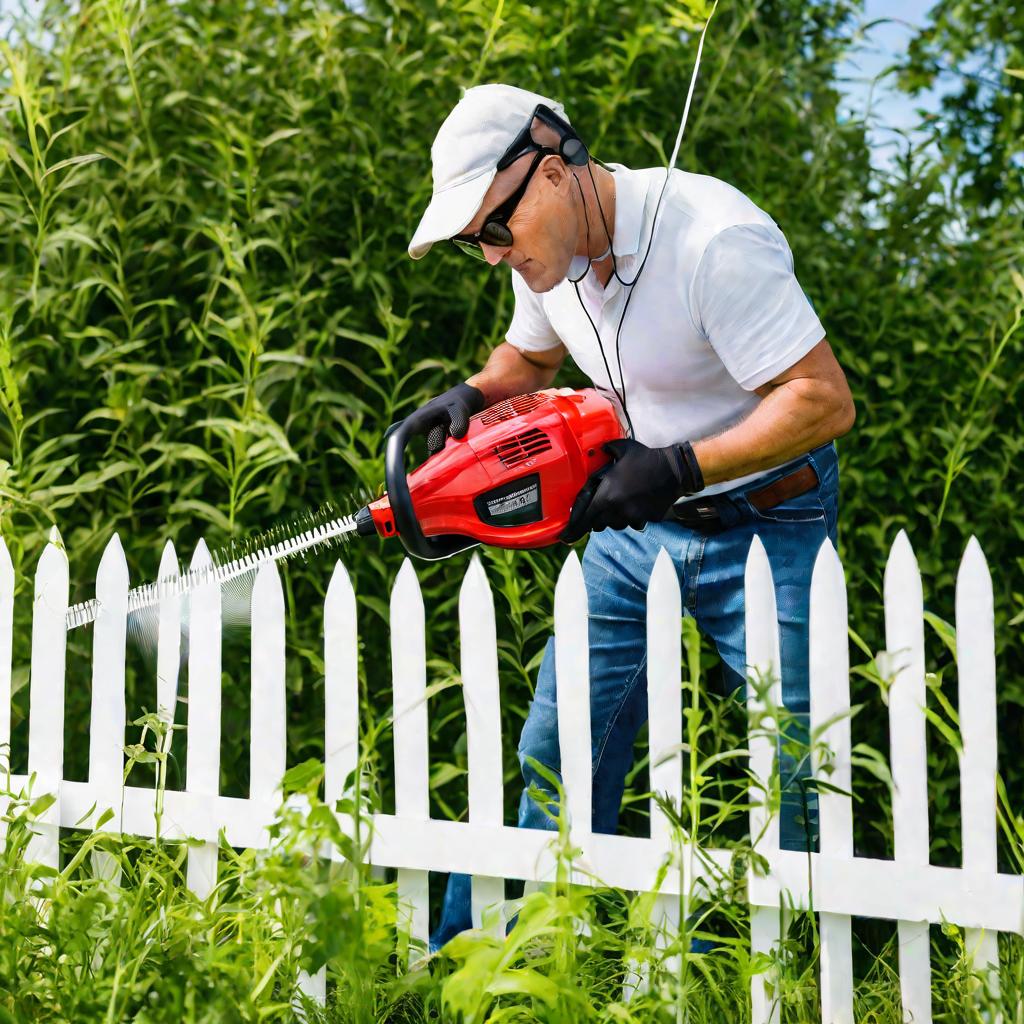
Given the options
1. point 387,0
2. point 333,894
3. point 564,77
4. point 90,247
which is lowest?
point 333,894

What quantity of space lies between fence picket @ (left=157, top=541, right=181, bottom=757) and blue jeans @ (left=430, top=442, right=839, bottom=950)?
2.31ft

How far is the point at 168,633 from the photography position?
2369 mm

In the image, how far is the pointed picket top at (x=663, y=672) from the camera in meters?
2.04

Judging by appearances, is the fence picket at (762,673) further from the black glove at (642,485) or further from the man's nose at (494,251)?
the man's nose at (494,251)

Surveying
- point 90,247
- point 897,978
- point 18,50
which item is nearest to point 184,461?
point 90,247

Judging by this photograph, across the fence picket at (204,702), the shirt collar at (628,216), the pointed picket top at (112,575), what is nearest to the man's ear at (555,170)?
the shirt collar at (628,216)

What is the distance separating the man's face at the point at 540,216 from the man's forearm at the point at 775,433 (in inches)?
16.9

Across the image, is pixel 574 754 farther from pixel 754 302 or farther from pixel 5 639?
pixel 5 639

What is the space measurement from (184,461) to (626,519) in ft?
→ 4.82

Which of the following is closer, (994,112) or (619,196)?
(619,196)

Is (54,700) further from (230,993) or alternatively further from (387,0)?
(387,0)

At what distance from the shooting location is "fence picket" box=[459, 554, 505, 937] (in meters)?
2.13

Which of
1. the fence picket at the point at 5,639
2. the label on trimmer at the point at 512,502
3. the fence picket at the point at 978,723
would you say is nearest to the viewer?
the fence picket at the point at 978,723

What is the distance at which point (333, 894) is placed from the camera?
1.65m
